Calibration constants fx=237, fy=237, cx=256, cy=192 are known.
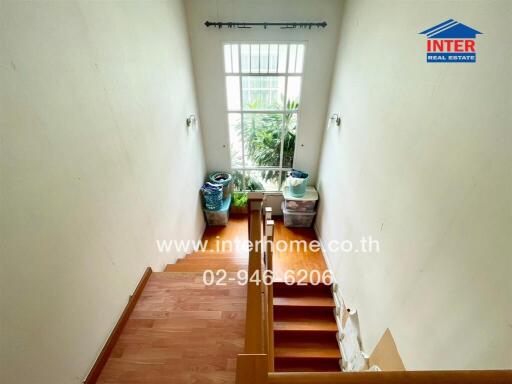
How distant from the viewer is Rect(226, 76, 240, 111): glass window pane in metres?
3.64

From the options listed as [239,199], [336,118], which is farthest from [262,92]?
[239,199]

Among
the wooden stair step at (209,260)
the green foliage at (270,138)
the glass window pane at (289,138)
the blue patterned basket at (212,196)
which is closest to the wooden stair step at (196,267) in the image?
the wooden stair step at (209,260)

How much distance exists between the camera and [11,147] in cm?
91

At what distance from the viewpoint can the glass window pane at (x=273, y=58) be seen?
3.39m

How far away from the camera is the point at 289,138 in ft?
13.8

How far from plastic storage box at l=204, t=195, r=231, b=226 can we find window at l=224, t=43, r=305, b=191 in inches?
21.1

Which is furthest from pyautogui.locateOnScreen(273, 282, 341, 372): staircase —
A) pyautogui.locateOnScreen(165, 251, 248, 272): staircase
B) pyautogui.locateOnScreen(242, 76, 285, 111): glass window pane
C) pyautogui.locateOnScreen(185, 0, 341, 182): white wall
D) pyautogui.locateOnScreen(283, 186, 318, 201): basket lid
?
pyautogui.locateOnScreen(242, 76, 285, 111): glass window pane

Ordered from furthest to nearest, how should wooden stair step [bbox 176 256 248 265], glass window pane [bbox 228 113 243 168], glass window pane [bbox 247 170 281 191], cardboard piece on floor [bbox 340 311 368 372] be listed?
glass window pane [bbox 247 170 281 191], glass window pane [bbox 228 113 243 168], wooden stair step [bbox 176 256 248 265], cardboard piece on floor [bbox 340 311 368 372]

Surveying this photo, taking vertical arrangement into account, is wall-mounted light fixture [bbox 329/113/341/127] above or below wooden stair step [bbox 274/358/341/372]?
above

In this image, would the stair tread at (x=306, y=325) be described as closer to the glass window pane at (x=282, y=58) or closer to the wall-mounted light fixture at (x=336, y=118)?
the wall-mounted light fixture at (x=336, y=118)

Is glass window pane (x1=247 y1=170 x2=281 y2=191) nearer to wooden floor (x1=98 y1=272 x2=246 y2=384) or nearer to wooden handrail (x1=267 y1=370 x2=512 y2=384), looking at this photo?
wooden floor (x1=98 y1=272 x2=246 y2=384)

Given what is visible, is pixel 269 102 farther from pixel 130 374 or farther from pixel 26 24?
pixel 130 374

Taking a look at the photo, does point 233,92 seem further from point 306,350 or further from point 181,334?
point 306,350

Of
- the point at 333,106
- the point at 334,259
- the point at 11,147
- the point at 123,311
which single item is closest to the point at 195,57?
the point at 333,106
